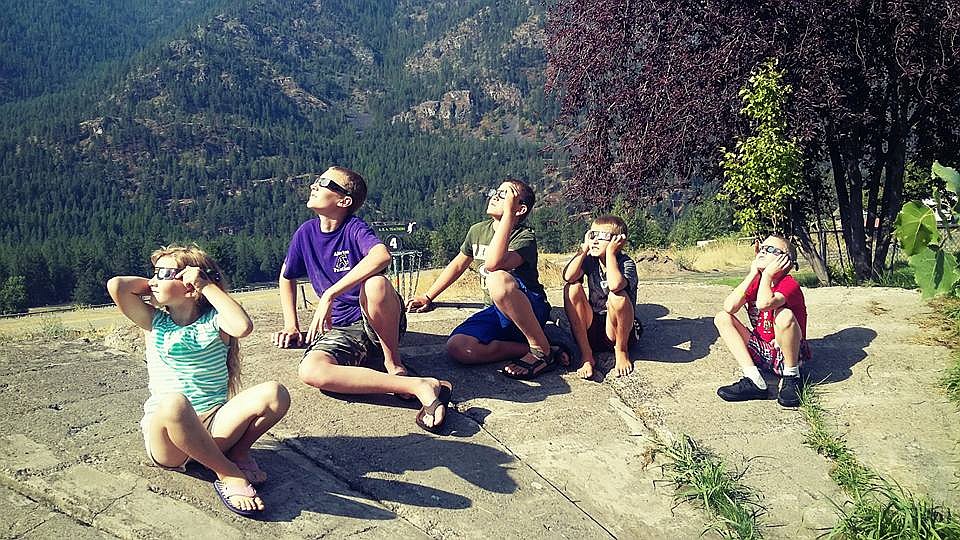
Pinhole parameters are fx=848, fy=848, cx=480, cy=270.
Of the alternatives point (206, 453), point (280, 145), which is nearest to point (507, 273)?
point (206, 453)

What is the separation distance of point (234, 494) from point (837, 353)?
14.4ft

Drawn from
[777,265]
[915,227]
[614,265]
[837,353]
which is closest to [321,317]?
[614,265]

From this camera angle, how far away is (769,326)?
18.4 feet

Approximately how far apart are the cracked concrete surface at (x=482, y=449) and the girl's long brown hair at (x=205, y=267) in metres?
0.55

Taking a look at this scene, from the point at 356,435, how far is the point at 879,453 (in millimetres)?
2921

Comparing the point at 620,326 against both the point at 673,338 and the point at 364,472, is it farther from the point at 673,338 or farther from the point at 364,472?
the point at 364,472

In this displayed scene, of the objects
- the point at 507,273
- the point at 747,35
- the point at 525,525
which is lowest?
the point at 525,525

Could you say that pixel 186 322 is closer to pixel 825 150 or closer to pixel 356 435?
pixel 356 435

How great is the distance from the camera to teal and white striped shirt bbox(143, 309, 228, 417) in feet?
13.4

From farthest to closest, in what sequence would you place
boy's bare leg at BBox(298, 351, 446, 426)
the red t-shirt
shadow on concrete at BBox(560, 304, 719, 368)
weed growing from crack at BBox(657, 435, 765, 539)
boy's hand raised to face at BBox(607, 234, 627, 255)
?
shadow on concrete at BBox(560, 304, 719, 368) → boy's hand raised to face at BBox(607, 234, 627, 255) → the red t-shirt → boy's bare leg at BBox(298, 351, 446, 426) → weed growing from crack at BBox(657, 435, 765, 539)

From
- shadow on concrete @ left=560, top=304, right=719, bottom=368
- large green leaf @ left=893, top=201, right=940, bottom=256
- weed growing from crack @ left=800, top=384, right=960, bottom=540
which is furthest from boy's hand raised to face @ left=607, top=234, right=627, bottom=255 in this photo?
large green leaf @ left=893, top=201, right=940, bottom=256

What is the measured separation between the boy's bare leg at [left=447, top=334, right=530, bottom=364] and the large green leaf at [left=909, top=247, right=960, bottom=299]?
118 inches

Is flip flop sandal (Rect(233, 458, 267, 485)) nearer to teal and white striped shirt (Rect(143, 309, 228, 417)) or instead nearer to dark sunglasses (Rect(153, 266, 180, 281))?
teal and white striped shirt (Rect(143, 309, 228, 417))

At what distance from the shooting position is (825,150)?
1049 cm
